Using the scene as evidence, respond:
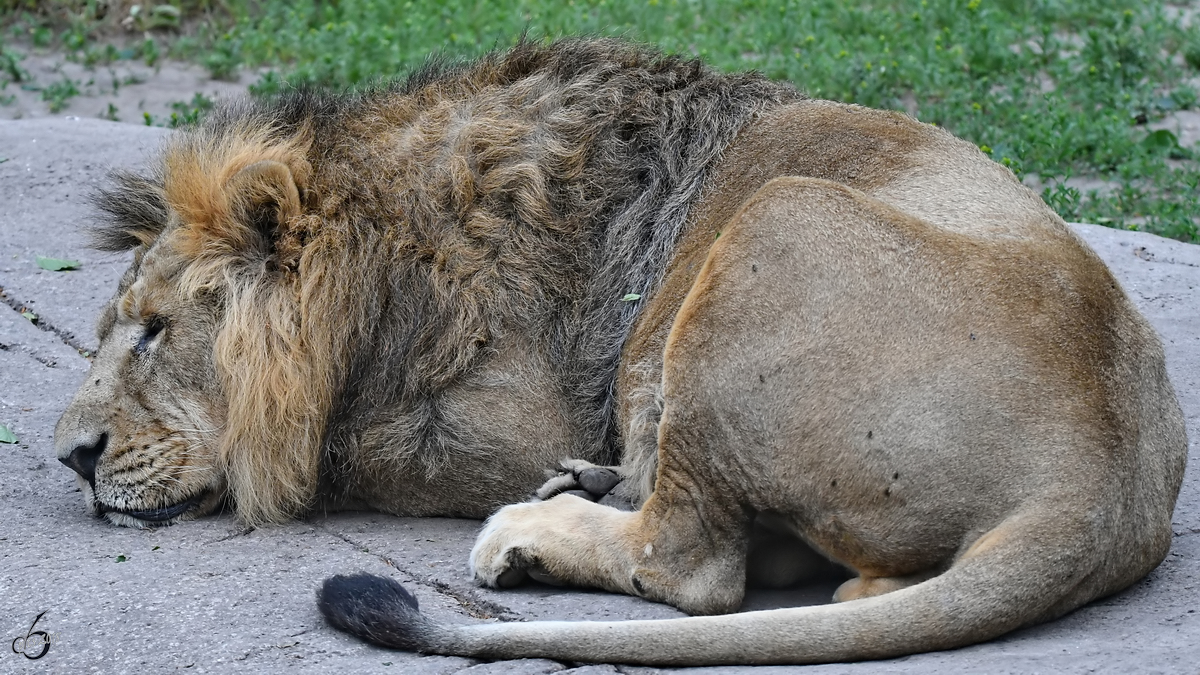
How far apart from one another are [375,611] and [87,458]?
1470 millimetres

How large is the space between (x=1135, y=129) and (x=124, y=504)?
6049 mm

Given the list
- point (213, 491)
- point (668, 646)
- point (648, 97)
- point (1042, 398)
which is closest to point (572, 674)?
point (668, 646)

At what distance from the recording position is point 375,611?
337 centimetres

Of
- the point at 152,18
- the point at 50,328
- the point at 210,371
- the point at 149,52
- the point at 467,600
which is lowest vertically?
the point at 467,600

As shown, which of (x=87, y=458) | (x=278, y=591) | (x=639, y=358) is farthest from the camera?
(x=87, y=458)

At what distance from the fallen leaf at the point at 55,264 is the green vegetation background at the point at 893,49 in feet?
3.94

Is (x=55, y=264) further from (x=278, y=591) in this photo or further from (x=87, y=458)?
(x=278, y=591)

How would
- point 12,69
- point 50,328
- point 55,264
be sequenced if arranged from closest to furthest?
point 50,328, point 55,264, point 12,69

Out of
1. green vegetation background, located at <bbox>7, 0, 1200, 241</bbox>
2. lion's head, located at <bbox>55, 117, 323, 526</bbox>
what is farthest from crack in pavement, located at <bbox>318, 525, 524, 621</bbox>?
green vegetation background, located at <bbox>7, 0, 1200, 241</bbox>

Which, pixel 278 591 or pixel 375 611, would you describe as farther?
pixel 278 591

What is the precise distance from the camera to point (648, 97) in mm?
4652

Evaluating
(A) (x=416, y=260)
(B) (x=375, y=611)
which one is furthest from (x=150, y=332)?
(B) (x=375, y=611)

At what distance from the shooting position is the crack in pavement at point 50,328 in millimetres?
5785

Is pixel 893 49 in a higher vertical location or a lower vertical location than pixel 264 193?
lower
